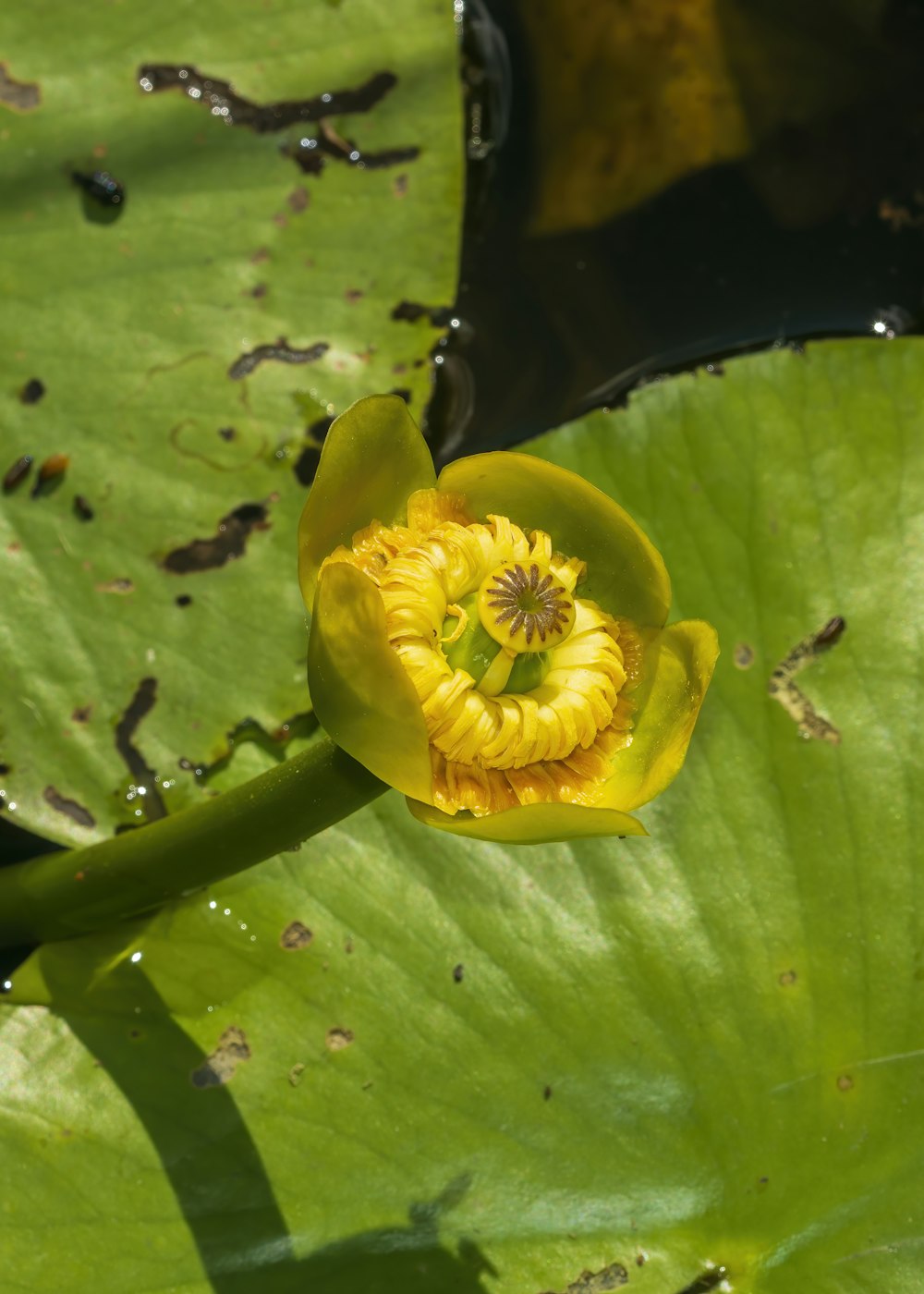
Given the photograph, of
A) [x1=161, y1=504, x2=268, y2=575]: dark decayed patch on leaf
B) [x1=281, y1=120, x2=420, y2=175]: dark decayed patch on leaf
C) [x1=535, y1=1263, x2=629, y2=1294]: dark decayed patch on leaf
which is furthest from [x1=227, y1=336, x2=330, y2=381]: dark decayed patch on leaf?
[x1=535, y1=1263, x2=629, y2=1294]: dark decayed patch on leaf

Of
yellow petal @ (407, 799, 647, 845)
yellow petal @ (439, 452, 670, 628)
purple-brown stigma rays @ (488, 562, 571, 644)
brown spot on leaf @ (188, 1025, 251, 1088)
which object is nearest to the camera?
yellow petal @ (407, 799, 647, 845)

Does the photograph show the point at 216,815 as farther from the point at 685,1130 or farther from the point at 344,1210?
the point at 685,1130

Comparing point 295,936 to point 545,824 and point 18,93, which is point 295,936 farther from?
point 18,93

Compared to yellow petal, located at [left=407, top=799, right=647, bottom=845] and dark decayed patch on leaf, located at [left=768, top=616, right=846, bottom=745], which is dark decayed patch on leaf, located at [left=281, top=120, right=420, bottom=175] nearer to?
dark decayed patch on leaf, located at [left=768, top=616, right=846, bottom=745]

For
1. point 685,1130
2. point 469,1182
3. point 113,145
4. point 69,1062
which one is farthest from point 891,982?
point 113,145

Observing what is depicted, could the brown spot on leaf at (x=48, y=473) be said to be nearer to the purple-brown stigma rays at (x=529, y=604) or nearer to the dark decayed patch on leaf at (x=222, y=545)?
the dark decayed patch on leaf at (x=222, y=545)

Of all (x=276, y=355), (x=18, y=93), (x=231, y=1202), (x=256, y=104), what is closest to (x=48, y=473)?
(x=276, y=355)
